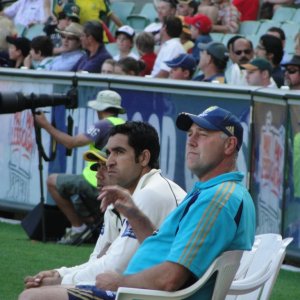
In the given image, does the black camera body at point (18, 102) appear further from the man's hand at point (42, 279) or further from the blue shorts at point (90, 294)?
the man's hand at point (42, 279)

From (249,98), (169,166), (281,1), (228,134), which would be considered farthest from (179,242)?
(281,1)

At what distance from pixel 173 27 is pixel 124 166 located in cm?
849

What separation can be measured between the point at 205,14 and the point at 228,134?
34.8 ft

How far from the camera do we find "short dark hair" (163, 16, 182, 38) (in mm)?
14258

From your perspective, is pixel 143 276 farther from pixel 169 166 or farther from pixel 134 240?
pixel 169 166

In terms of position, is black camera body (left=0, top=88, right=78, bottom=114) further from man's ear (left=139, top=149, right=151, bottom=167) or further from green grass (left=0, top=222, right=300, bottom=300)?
green grass (left=0, top=222, right=300, bottom=300)

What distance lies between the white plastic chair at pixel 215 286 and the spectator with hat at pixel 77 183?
18.1 ft

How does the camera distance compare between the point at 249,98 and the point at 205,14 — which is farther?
the point at 205,14

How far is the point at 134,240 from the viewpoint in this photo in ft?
18.3

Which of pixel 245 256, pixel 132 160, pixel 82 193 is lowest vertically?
pixel 82 193

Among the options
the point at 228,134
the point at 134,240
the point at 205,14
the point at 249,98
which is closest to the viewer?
the point at 228,134

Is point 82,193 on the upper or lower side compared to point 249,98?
lower

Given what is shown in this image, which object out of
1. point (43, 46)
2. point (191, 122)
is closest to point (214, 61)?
point (43, 46)

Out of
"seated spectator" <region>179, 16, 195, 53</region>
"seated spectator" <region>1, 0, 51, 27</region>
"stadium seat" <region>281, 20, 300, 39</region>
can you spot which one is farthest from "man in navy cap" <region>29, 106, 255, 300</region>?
"seated spectator" <region>1, 0, 51, 27</region>
